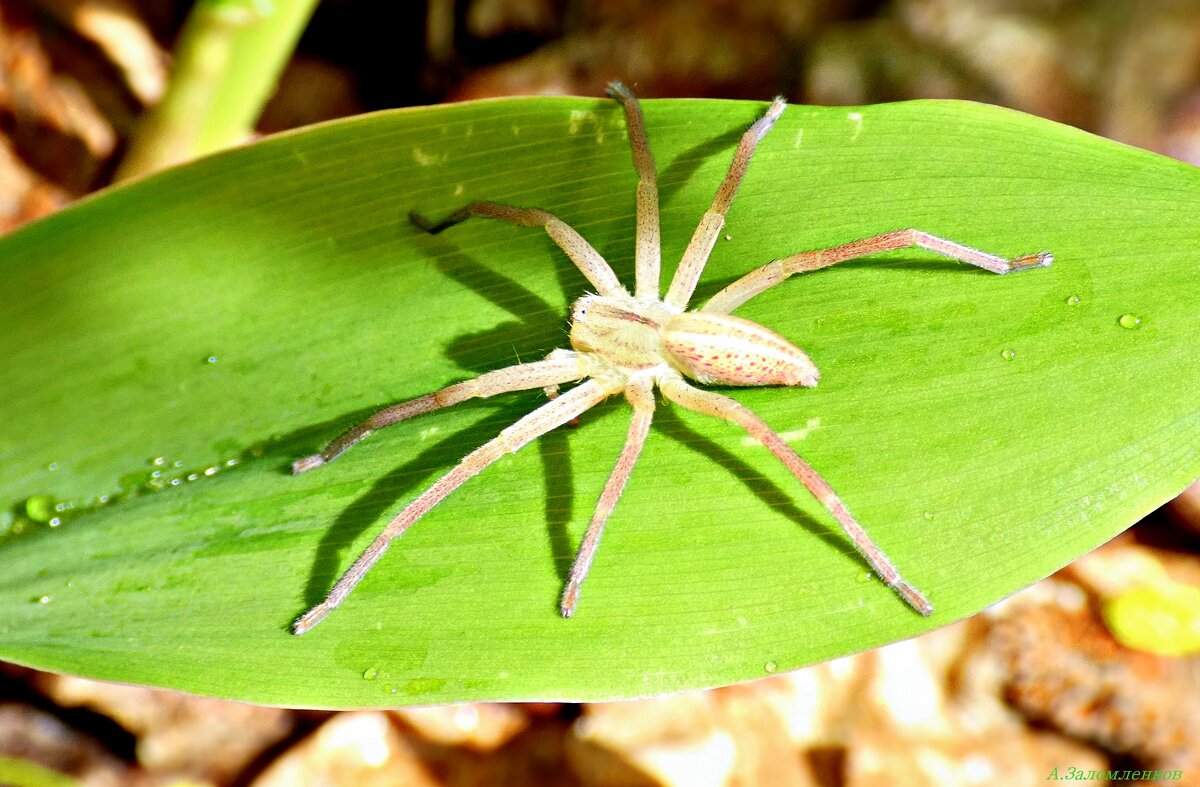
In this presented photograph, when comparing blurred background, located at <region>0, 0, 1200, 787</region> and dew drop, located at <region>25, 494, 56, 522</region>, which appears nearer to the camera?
dew drop, located at <region>25, 494, 56, 522</region>

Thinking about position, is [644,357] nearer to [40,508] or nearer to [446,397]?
[446,397]

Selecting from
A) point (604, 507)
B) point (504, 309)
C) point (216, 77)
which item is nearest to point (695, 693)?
point (604, 507)

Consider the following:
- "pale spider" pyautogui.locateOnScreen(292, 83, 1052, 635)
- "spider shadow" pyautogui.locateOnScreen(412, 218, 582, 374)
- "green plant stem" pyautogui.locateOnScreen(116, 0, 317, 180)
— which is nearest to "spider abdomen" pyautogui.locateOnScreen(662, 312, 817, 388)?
"pale spider" pyautogui.locateOnScreen(292, 83, 1052, 635)

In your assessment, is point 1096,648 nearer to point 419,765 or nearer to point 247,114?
point 419,765

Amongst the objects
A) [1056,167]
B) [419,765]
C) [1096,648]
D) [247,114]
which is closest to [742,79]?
[247,114]

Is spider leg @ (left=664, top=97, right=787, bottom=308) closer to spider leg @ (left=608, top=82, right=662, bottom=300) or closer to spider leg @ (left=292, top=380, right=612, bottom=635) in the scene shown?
spider leg @ (left=608, top=82, right=662, bottom=300)

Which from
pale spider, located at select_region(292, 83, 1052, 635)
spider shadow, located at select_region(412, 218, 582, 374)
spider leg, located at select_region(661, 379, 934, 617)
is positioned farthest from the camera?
spider shadow, located at select_region(412, 218, 582, 374)
